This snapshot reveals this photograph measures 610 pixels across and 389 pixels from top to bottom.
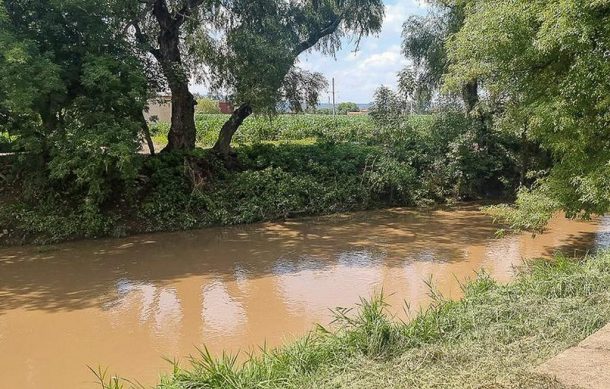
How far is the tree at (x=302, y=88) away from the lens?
15.3m

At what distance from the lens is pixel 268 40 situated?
45.6 feet

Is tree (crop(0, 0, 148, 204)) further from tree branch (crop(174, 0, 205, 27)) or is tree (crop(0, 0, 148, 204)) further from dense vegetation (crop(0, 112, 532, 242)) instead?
tree branch (crop(174, 0, 205, 27))

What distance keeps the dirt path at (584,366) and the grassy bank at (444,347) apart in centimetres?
17

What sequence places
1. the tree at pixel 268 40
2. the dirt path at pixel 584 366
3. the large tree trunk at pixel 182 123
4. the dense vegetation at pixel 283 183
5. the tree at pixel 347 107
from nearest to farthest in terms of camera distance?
the dirt path at pixel 584 366, the dense vegetation at pixel 283 183, the tree at pixel 268 40, the large tree trunk at pixel 182 123, the tree at pixel 347 107

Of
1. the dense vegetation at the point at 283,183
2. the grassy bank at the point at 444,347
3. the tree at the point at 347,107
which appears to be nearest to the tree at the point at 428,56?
the dense vegetation at the point at 283,183

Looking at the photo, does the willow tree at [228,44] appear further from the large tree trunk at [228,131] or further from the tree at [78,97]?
the tree at [78,97]

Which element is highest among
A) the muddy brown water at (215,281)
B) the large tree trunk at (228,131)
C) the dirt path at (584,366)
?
the large tree trunk at (228,131)

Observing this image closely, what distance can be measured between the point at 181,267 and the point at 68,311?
2621 mm

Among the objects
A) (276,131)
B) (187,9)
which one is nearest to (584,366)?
(187,9)

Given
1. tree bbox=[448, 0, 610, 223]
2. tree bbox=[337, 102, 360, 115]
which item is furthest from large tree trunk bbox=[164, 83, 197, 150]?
tree bbox=[337, 102, 360, 115]

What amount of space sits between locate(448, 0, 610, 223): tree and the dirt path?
5.33 meters

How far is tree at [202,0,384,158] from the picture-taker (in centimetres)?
1329

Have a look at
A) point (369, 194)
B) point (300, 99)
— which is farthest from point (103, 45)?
point (369, 194)

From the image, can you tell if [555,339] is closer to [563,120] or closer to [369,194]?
[563,120]
